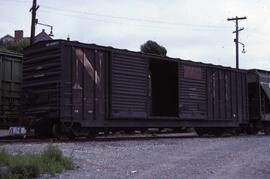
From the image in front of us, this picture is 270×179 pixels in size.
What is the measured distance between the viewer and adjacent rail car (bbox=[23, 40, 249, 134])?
1662 centimetres

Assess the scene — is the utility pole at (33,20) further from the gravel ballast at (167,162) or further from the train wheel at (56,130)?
the gravel ballast at (167,162)

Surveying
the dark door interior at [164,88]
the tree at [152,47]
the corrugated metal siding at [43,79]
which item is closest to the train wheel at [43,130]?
the corrugated metal siding at [43,79]

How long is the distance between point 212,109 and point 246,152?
947 cm

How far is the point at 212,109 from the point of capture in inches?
893

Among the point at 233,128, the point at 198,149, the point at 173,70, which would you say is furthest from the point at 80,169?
the point at 233,128

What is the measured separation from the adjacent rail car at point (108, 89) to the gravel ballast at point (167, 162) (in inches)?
112

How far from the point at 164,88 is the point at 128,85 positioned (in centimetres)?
401

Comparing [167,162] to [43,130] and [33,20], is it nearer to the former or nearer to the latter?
[43,130]

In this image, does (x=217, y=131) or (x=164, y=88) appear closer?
(x=164, y=88)

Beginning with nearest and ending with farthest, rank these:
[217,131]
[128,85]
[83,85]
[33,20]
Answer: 1. [83,85]
2. [128,85]
3. [217,131]
4. [33,20]

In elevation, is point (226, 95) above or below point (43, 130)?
above

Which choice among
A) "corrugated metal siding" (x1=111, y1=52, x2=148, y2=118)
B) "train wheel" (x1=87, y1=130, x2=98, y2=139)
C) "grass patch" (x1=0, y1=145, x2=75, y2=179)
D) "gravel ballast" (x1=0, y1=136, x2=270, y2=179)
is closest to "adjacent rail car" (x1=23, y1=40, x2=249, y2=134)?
"corrugated metal siding" (x1=111, y1=52, x2=148, y2=118)

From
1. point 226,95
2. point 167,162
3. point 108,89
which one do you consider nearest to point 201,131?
point 226,95

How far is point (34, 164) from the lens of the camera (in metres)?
8.91
